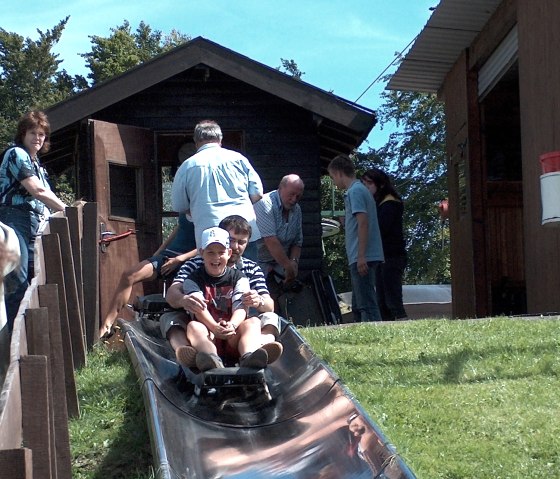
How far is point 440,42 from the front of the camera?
14.0 metres

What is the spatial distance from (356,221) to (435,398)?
14.6 feet

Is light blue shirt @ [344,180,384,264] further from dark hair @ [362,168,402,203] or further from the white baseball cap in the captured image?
the white baseball cap

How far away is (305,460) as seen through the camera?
18.4 ft

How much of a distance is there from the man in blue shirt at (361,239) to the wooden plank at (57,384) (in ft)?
17.2

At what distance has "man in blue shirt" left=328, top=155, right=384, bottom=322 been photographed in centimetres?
1024

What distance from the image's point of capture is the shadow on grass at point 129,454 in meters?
5.63

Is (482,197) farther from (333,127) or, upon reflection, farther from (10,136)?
(10,136)

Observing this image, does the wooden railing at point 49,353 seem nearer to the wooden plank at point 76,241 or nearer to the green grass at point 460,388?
the wooden plank at point 76,241

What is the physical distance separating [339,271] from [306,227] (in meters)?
29.0

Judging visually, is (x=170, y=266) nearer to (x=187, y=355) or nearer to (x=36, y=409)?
(x=187, y=355)

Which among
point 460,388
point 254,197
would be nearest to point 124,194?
point 254,197

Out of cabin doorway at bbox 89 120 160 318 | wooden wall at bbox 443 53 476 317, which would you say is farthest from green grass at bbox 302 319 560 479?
wooden wall at bbox 443 53 476 317

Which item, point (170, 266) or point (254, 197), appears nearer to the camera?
point (254, 197)

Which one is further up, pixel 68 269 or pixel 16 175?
pixel 16 175
